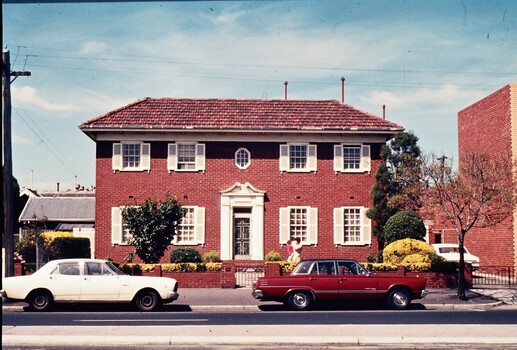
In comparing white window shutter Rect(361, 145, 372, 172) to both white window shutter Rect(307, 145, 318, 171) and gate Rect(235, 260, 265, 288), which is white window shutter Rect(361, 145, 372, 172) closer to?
white window shutter Rect(307, 145, 318, 171)

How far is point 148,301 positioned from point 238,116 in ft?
50.1

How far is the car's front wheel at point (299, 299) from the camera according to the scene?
690 inches

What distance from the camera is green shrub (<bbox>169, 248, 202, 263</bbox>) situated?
2666cm

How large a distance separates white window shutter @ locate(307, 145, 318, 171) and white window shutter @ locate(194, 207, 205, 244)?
5.93 m

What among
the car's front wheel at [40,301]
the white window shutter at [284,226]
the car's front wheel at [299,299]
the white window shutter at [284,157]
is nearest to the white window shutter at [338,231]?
the white window shutter at [284,226]

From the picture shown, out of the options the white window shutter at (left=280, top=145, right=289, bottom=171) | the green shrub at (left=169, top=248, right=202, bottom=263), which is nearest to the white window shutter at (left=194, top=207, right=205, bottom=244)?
the green shrub at (left=169, top=248, right=202, bottom=263)

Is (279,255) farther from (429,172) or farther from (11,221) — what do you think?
(11,221)

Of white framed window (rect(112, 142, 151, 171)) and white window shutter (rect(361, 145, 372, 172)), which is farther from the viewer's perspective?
white window shutter (rect(361, 145, 372, 172))

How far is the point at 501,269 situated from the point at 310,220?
362 inches

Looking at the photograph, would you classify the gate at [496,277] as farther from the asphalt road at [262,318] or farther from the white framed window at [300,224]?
the white framed window at [300,224]

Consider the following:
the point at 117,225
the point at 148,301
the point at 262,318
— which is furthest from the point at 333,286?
the point at 117,225

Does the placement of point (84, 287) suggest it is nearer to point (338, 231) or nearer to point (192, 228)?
point (192, 228)

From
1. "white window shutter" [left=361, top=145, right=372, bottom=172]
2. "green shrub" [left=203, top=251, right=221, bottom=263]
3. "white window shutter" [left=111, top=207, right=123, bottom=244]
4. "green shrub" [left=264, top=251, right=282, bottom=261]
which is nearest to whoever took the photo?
"green shrub" [left=264, top=251, right=282, bottom=261]

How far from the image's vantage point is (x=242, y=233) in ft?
98.4
